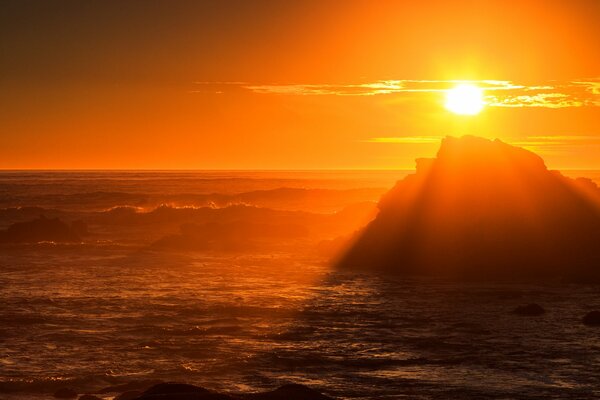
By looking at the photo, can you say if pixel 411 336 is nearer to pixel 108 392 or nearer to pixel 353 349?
pixel 353 349

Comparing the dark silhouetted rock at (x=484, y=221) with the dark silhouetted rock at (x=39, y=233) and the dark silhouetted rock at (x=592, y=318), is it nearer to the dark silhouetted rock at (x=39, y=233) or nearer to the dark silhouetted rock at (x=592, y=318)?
the dark silhouetted rock at (x=592, y=318)

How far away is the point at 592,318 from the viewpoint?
27.2 m

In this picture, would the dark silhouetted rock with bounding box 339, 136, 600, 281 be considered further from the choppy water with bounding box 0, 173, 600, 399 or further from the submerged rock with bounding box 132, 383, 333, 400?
the submerged rock with bounding box 132, 383, 333, 400

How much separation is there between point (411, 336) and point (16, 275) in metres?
24.0

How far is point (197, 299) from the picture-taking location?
3369cm

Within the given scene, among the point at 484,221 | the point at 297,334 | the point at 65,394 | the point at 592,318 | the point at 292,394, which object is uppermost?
the point at 484,221

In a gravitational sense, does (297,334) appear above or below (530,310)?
below

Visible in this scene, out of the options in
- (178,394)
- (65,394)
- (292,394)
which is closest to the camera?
(178,394)

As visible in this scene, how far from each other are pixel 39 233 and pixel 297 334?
135ft

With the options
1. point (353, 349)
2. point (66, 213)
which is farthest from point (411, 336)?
point (66, 213)

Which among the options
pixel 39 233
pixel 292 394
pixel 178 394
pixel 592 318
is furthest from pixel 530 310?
pixel 39 233

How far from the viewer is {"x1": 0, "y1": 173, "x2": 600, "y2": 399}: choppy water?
20188mm

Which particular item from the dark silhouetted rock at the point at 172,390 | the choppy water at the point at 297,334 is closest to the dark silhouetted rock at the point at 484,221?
the choppy water at the point at 297,334

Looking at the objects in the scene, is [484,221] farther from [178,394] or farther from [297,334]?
[178,394]
